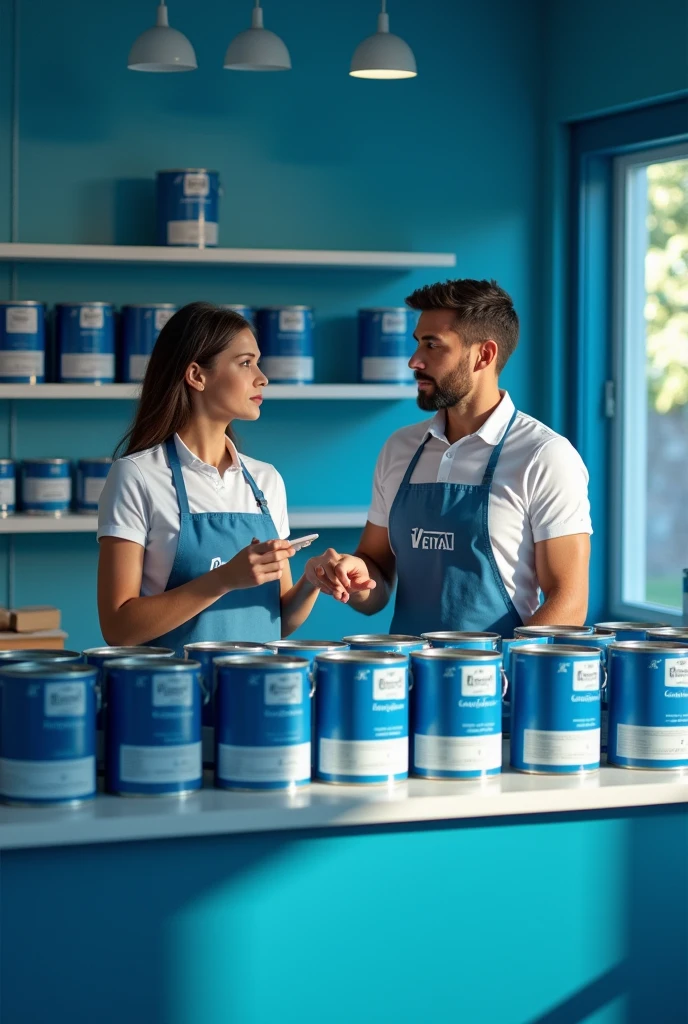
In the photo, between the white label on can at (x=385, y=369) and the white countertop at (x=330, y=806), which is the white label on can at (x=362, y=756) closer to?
the white countertop at (x=330, y=806)

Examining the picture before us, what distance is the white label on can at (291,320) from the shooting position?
395cm

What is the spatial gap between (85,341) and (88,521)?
0.50 meters

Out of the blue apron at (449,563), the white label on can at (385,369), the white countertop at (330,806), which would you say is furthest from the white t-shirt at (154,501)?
the white label on can at (385,369)

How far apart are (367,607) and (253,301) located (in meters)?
1.72

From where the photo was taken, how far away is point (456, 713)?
166 centimetres

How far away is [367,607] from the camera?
272 centimetres

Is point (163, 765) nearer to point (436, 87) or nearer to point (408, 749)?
point (408, 749)

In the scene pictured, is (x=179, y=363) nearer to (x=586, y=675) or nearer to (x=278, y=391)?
(x=586, y=675)

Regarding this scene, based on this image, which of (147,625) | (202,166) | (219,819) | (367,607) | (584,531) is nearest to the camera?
(219,819)

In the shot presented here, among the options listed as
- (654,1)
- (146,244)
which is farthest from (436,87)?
(146,244)

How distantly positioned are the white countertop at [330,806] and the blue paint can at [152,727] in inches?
0.8

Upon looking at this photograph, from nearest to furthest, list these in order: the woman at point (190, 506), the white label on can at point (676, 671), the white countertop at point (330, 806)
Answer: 1. the white countertop at point (330, 806)
2. the white label on can at point (676, 671)
3. the woman at point (190, 506)

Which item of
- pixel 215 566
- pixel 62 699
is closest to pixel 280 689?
pixel 62 699

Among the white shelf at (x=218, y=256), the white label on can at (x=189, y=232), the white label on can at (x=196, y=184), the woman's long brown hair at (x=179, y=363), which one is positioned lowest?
the woman's long brown hair at (x=179, y=363)
